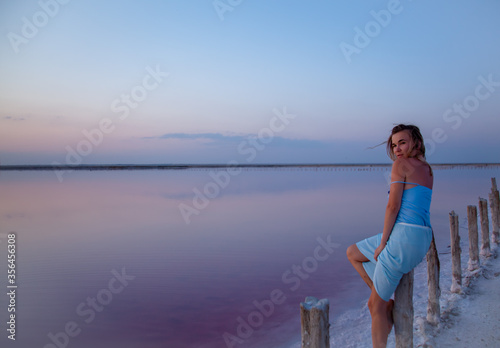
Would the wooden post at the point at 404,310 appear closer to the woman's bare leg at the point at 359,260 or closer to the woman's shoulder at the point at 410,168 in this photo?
the woman's bare leg at the point at 359,260

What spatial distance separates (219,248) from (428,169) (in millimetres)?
8382

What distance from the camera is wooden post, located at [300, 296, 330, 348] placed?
2684 millimetres

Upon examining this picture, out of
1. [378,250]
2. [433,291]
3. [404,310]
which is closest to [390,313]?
[404,310]

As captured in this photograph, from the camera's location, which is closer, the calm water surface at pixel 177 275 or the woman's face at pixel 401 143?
the woman's face at pixel 401 143

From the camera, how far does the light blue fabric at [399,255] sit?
3.17m

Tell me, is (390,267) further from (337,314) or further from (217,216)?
(217,216)

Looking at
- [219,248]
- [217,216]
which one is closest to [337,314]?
[219,248]

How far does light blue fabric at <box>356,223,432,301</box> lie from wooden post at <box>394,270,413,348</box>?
12 cm

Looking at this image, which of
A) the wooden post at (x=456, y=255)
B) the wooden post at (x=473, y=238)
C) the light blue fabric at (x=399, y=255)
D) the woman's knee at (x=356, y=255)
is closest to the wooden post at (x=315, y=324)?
the light blue fabric at (x=399, y=255)

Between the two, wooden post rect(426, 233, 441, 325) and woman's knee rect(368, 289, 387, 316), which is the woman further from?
wooden post rect(426, 233, 441, 325)

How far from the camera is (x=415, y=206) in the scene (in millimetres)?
3221

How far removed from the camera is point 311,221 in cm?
1533

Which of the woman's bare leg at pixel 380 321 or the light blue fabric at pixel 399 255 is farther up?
the light blue fabric at pixel 399 255

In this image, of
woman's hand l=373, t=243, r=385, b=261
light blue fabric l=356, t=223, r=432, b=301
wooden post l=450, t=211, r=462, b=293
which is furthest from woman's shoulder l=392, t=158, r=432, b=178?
wooden post l=450, t=211, r=462, b=293
